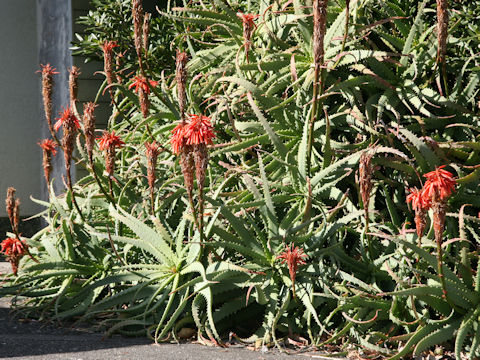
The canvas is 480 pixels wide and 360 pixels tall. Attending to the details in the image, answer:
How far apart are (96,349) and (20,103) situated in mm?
5761

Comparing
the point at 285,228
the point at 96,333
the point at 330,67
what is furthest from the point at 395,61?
the point at 96,333

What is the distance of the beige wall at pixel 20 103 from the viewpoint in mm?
8094

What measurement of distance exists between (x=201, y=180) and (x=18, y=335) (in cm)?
118

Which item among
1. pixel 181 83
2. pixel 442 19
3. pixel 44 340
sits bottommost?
pixel 44 340

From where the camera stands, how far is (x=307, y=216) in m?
3.30

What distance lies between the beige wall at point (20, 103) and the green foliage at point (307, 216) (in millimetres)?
4215

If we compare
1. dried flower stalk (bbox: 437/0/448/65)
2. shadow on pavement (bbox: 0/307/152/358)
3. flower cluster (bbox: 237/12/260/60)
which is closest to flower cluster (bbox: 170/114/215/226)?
shadow on pavement (bbox: 0/307/152/358)

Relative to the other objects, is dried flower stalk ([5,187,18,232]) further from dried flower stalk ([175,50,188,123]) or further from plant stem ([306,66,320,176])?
plant stem ([306,66,320,176])

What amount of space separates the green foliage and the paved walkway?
107 millimetres

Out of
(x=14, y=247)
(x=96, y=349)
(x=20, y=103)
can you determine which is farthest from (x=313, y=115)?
(x=20, y=103)

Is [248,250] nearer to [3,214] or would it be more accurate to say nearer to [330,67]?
[330,67]

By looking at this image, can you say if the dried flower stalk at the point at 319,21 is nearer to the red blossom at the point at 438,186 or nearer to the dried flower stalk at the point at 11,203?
the red blossom at the point at 438,186

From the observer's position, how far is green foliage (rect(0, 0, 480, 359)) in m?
3.05

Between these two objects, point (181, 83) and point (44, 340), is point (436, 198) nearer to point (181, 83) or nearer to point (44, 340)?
point (181, 83)
